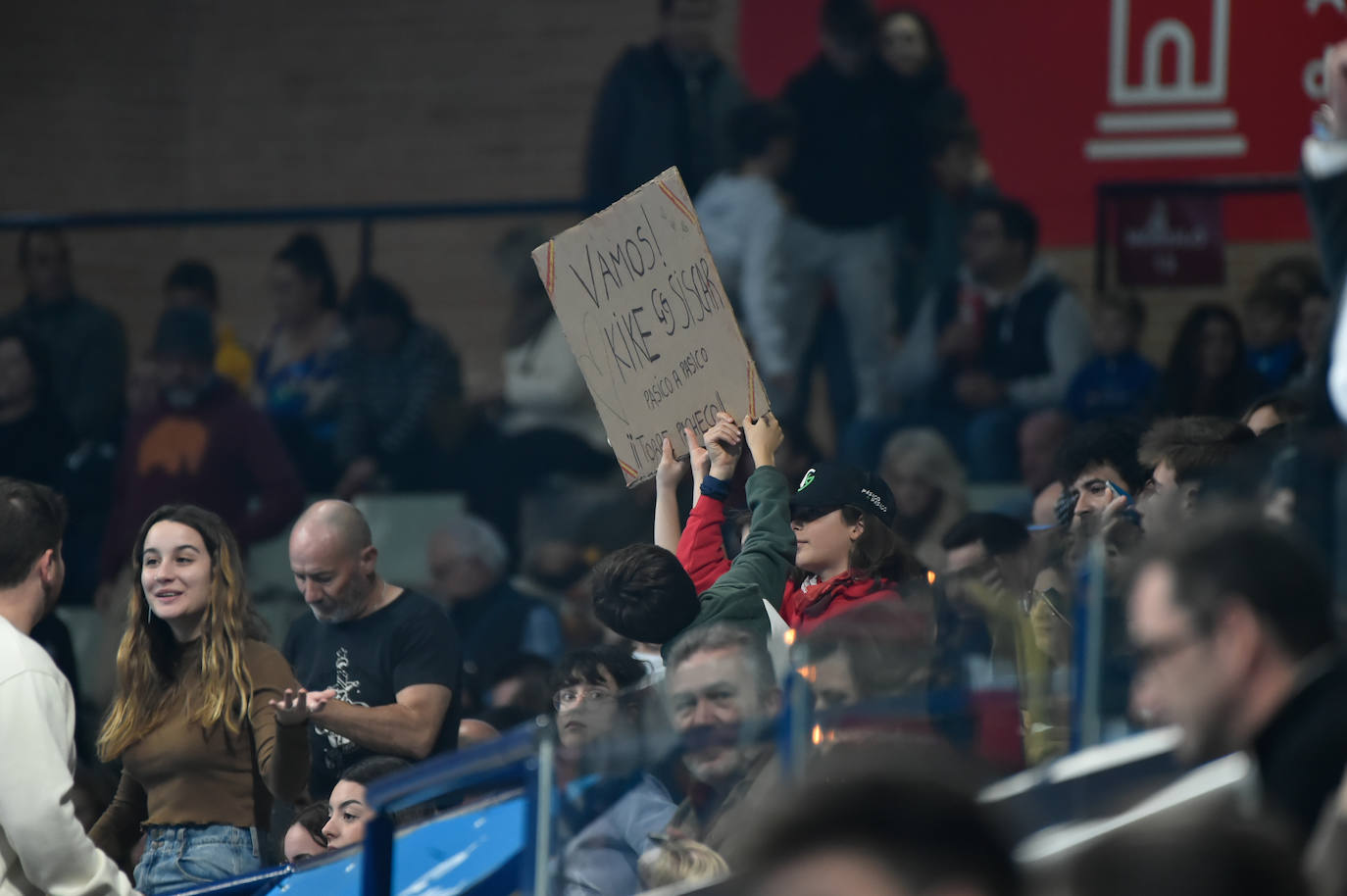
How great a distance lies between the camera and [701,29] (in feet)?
29.3

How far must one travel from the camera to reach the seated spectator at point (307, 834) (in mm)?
4480

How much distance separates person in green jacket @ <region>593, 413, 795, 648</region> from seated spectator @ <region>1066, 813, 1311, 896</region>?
260cm

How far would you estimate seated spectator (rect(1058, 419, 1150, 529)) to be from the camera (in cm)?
460

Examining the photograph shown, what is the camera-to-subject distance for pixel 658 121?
9.03 metres

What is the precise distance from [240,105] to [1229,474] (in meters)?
10.3

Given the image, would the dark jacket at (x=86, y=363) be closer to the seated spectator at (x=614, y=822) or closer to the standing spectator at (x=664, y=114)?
the standing spectator at (x=664, y=114)

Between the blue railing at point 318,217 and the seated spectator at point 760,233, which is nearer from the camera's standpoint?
the seated spectator at point 760,233

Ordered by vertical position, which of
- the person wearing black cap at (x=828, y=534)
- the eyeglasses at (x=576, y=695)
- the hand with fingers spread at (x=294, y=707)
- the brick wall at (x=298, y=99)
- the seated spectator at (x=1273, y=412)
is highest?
the brick wall at (x=298, y=99)

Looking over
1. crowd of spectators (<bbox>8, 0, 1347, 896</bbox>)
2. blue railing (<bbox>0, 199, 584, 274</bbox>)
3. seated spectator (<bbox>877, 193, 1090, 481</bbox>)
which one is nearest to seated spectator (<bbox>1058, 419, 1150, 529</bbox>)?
crowd of spectators (<bbox>8, 0, 1347, 896</bbox>)

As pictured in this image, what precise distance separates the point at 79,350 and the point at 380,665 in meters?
4.85

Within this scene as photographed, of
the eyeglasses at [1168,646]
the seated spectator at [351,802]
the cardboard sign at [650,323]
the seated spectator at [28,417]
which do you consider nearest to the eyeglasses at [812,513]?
the cardboard sign at [650,323]

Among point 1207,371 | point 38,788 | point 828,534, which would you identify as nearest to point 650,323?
point 828,534

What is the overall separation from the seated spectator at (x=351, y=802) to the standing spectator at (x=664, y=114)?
4806 millimetres

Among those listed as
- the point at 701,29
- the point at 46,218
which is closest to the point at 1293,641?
the point at 701,29
